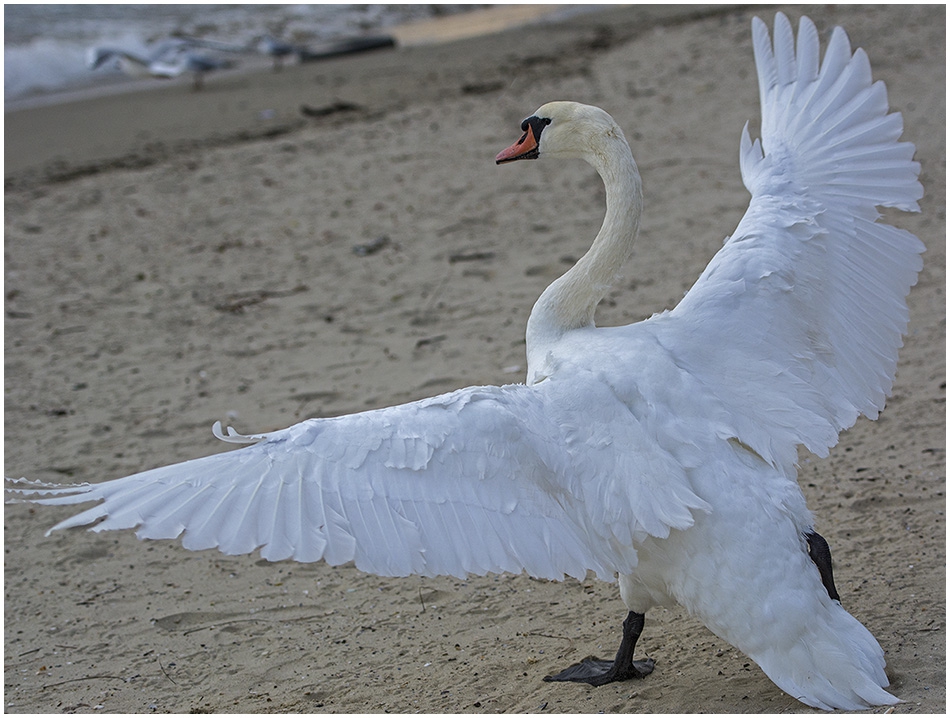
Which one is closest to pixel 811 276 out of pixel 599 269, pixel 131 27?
pixel 599 269

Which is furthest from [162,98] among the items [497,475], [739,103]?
[497,475]

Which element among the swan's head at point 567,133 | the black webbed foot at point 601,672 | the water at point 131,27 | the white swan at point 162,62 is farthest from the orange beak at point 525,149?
the water at point 131,27

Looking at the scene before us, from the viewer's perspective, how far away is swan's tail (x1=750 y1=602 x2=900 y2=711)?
9.87 ft

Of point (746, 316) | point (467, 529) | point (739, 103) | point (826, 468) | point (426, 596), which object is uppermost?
point (739, 103)

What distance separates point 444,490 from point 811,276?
1.67 meters

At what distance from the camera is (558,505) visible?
3.34 metres

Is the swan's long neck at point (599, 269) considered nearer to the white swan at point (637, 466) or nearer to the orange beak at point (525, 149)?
the white swan at point (637, 466)

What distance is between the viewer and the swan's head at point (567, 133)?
13.7 feet

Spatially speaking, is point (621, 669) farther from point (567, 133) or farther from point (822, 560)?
point (567, 133)

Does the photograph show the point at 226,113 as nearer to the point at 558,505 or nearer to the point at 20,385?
the point at 20,385

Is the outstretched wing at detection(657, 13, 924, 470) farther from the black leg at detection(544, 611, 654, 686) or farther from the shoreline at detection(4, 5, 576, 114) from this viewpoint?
the shoreline at detection(4, 5, 576, 114)

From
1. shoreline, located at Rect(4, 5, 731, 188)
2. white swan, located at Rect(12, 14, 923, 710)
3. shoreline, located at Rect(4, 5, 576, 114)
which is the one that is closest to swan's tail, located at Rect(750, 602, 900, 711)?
white swan, located at Rect(12, 14, 923, 710)

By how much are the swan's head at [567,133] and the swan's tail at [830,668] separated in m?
2.00

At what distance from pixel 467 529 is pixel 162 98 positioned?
10.7 metres
